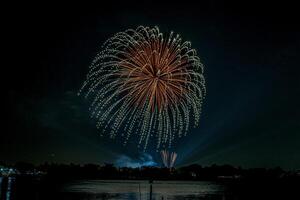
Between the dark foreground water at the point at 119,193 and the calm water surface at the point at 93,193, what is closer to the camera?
the calm water surface at the point at 93,193

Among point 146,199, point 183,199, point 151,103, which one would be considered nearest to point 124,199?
point 146,199

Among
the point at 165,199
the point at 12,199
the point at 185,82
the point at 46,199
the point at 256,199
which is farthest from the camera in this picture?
the point at 256,199

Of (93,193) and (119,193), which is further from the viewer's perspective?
(119,193)

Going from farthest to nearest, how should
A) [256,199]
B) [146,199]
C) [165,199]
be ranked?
1. [256,199]
2. [165,199]
3. [146,199]

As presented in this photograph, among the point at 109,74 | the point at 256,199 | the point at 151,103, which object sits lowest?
the point at 256,199

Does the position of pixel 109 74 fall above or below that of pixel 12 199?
above

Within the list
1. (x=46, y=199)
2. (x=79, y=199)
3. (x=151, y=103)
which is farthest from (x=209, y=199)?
(x=151, y=103)

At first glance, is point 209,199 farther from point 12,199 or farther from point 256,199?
point 12,199

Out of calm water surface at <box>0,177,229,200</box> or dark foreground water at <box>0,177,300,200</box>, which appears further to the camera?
dark foreground water at <box>0,177,300,200</box>

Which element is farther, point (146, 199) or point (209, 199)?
point (209, 199)

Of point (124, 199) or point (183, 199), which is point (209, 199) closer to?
point (183, 199)
